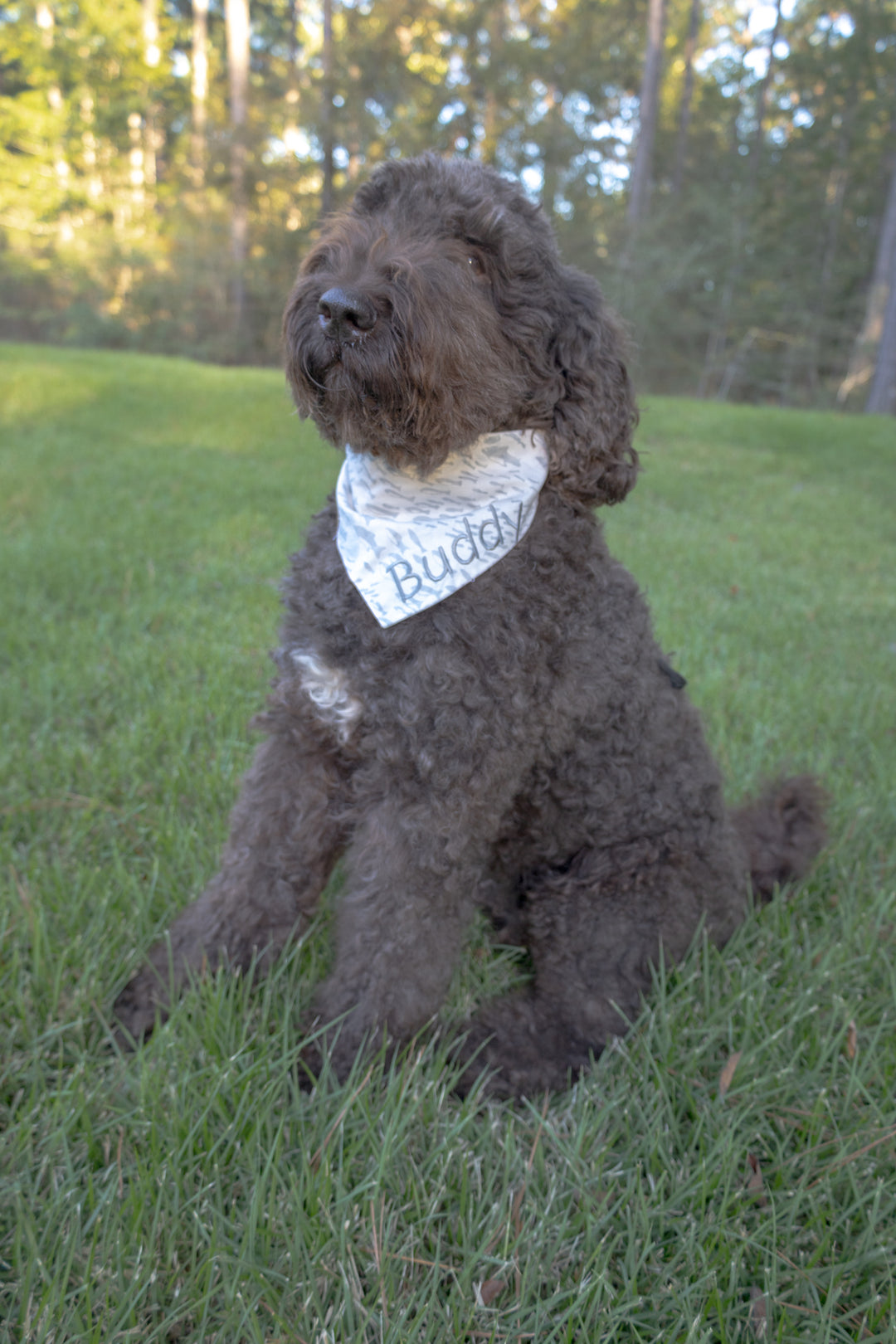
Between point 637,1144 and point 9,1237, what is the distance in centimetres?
136

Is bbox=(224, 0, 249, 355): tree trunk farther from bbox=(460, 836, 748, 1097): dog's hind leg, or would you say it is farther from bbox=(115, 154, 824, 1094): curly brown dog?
bbox=(460, 836, 748, 1097): dog's hind leg

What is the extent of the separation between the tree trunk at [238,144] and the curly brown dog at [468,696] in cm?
2266

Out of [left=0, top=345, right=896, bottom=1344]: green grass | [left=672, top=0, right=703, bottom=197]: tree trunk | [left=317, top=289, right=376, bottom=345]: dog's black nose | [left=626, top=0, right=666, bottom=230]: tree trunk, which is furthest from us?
[left=672, top=0, right=703, bottom=197]: tree trunk

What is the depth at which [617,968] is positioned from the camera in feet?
7.52

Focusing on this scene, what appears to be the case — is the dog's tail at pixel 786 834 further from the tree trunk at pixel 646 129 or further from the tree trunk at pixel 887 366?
the tree trunk at pixel 646 129

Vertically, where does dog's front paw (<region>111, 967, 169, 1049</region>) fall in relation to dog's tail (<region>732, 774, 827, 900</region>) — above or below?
below

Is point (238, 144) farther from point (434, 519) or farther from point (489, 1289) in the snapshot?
point (489, 1289)

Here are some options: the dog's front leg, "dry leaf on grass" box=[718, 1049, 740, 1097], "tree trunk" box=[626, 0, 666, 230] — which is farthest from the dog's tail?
"tree trunk" box=[626, 0, 666, 230]

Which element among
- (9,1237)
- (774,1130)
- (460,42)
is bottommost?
(774,1130)

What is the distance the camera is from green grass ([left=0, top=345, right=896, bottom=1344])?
153cm

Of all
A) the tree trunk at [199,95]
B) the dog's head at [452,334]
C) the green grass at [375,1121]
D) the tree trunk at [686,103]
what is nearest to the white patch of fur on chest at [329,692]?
the dog's head at [452,334]

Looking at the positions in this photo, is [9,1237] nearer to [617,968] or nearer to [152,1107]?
[152,1107]

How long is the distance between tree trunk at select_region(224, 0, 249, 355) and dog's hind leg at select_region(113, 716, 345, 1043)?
22816mm

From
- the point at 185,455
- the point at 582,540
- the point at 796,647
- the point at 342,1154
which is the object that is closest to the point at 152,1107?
the point at 342,1154
